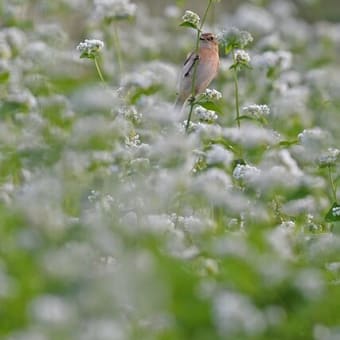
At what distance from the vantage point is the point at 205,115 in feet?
16.3

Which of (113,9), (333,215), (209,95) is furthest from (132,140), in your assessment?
(113,9)

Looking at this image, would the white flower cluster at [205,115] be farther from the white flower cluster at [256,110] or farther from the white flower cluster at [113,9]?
the white flower cluster at [113,9]

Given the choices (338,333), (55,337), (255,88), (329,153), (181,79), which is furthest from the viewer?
(255,88)

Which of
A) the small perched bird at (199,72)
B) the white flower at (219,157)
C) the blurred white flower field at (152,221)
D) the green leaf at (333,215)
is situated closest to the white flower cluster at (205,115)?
the blurred white flower field at (152,221)

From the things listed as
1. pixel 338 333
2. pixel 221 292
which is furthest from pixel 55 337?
pixel 338 333

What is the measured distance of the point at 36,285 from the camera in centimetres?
273

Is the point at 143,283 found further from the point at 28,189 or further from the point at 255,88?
the point at 255,88

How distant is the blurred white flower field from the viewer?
2.68 meters

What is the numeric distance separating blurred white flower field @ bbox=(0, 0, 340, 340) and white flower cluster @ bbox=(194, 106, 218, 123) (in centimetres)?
1

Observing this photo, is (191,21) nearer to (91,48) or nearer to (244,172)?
(91,48)

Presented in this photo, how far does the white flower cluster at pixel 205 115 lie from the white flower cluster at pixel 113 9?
110 centimetres

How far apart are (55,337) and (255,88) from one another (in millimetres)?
5105

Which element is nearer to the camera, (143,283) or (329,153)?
(143,283)

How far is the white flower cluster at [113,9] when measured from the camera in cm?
595
